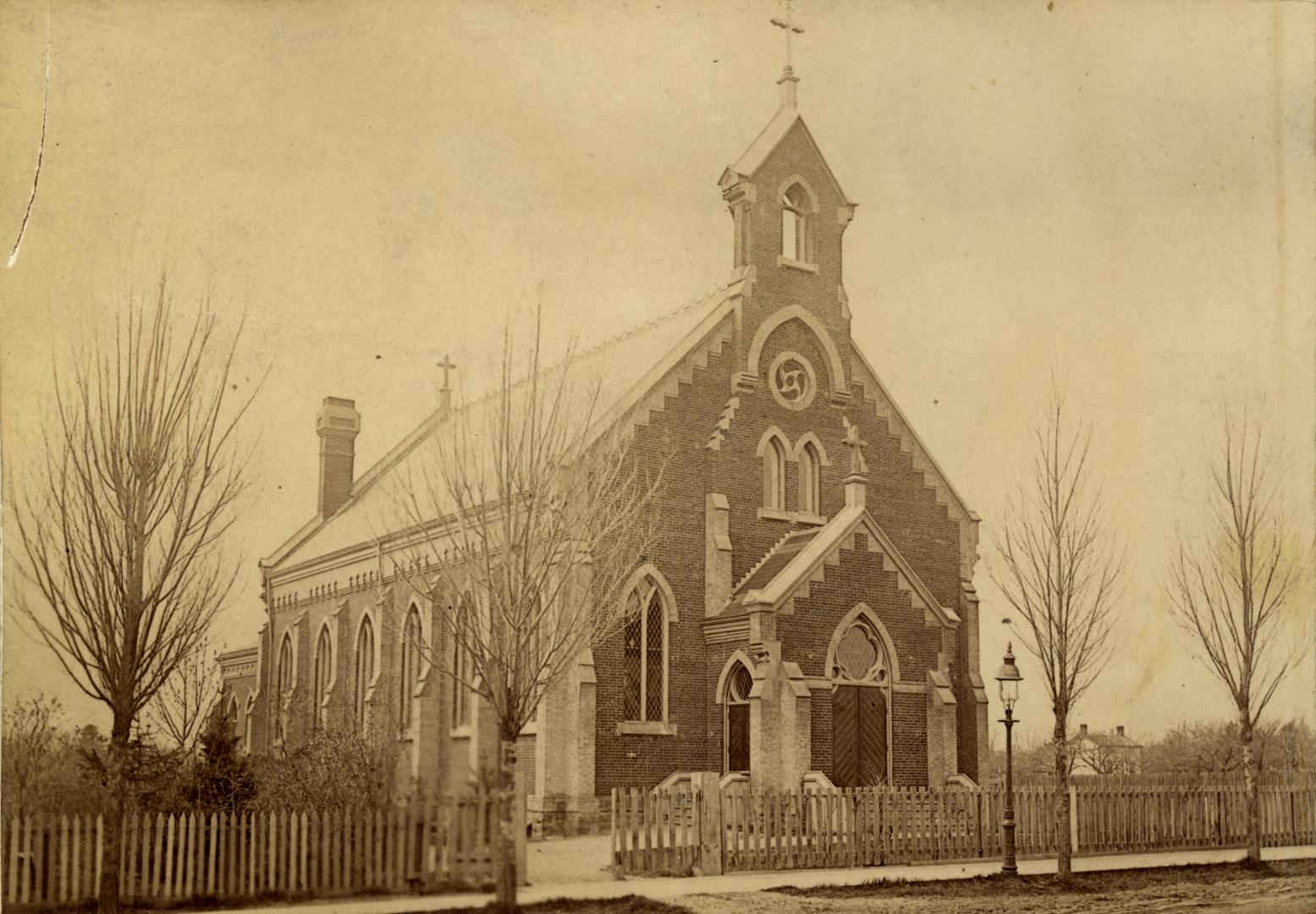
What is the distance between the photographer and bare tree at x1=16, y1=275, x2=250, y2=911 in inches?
539

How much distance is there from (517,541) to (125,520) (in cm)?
432

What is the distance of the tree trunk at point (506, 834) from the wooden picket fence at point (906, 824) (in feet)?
7.58

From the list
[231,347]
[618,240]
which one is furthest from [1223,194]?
[231,347]

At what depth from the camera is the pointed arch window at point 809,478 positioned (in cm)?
2417

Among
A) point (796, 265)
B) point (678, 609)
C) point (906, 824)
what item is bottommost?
point (906, 824)

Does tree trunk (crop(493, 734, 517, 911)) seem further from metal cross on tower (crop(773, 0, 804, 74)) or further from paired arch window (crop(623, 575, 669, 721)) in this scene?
metal cross on tower (crop(773, 0, 804, 74))

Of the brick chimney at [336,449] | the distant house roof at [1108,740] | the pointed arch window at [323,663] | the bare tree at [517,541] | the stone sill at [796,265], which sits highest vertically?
the stone sill at [796,265]

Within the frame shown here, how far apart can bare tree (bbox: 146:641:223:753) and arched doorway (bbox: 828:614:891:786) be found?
10.5m

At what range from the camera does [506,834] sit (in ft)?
47.5

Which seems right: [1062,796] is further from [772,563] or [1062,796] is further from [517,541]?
[517,541]

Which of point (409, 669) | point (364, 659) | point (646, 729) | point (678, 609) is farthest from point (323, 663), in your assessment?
point (678, 609)

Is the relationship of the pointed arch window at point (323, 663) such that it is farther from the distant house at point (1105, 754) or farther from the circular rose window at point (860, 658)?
the distant house at point (1105, 754)

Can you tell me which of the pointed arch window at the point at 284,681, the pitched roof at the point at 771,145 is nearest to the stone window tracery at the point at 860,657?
the pitched roof at the point at 771,145

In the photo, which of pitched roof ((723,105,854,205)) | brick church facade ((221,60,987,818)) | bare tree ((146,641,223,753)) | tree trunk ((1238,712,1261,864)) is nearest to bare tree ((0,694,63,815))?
bare tree ((146,641,223,753))
